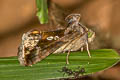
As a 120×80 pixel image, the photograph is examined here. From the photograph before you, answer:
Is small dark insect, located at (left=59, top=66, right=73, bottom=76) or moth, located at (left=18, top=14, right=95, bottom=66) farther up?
moth, located at (left=18, top=14, right=95, bottom=66)

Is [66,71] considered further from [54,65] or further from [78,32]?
[78,32]

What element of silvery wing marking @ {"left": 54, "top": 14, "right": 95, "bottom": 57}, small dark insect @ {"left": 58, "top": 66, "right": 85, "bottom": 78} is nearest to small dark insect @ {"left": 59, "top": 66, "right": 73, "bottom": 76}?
small dark insect @ {"left": 58, "top": 66, "right": 85, "bottom": 78}

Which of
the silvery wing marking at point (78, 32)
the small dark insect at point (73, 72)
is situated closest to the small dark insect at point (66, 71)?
the small dark insect at point (73, 72)

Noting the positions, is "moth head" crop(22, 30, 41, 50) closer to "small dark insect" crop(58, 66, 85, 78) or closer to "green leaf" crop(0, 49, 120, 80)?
"green leaf" crop(0, 49, 120, 80)

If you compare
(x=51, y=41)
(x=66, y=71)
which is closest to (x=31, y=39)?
(x=51, y=41)

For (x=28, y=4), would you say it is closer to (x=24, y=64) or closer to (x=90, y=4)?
(x=90, y=4)

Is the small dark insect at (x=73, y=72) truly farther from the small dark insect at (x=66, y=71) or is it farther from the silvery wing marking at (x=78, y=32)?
the silvery wing marking at (x=78, y=32)

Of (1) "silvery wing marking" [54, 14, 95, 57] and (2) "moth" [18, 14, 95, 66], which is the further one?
(1) "silvery wing marking" [54, 14, 95, 57]
